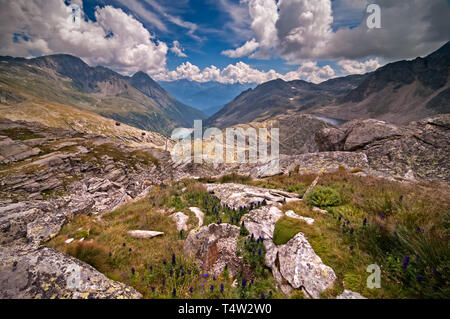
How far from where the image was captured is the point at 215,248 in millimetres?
6293

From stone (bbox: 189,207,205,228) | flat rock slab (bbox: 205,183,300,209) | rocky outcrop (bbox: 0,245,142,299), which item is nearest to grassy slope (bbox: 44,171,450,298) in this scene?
rocky outcrop (bbox: 0,245,142,299)

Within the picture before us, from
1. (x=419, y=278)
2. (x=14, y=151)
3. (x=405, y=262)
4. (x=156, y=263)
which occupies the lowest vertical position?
(x=156, y=263)

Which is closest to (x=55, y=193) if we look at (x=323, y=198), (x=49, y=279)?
(x=49, y=279)

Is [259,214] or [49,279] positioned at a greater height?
[259,214]

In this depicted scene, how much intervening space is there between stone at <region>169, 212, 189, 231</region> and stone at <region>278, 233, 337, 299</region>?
5.06 m

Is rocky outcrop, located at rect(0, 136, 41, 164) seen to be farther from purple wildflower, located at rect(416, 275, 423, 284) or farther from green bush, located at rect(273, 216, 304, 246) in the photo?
purple wildflower, located at rect(416, 275, 423, 284)

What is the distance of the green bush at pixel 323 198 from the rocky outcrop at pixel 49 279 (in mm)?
7230

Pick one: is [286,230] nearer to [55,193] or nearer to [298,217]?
[298,217]

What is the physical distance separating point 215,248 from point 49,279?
420cm

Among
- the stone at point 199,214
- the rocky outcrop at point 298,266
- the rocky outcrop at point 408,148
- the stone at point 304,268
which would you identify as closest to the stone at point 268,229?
the rocky outcrop at point 298,266

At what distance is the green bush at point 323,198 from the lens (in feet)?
25.8

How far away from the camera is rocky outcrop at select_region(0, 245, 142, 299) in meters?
3.67

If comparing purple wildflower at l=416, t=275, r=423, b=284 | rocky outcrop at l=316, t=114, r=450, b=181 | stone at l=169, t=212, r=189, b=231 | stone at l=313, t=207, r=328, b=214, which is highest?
rocky outcrop at l=316, t=114, r=450, b=181
